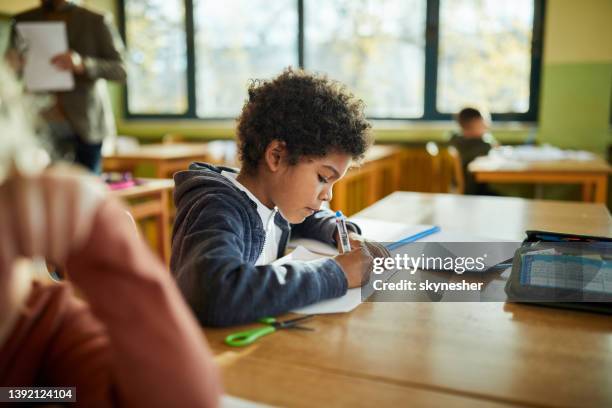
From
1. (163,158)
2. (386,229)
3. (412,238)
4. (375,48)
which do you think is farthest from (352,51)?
(412,238)

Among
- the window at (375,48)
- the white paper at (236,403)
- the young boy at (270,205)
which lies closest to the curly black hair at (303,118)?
the young boy at (270,205)

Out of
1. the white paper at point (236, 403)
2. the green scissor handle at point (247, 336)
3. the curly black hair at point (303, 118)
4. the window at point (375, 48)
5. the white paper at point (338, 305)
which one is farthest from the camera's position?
the window at point (375, 48)

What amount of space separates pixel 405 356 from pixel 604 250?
17.4 inches

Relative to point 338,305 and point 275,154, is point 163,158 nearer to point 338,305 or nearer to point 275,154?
point 275,154

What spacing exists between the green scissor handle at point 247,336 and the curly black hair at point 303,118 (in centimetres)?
42

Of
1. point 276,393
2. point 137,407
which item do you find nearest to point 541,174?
point 276,393

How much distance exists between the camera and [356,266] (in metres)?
0.91

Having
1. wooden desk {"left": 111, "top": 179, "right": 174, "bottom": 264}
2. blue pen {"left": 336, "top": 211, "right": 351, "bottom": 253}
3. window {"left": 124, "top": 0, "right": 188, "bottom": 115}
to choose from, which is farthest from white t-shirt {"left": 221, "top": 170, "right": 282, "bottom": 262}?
window {"left": 124, "top": 0, "right": 188, "bottom": 115}

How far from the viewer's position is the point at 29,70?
253 centimetres

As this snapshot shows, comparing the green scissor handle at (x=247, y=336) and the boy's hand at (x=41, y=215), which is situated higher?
the boy's hand at (x=41, y=215)

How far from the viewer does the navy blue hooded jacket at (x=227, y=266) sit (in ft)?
2.43

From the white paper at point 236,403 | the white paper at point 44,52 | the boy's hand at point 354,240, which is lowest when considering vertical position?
the white paper at point 236,403

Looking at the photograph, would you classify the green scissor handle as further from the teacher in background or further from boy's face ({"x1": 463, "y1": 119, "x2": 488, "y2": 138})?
boy's face ({"x1": 463, "y1": 119, "x2": 488, "y2": 138})

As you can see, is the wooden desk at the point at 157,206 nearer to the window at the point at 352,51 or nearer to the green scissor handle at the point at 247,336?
the green scissor handle at the point at 247,336
